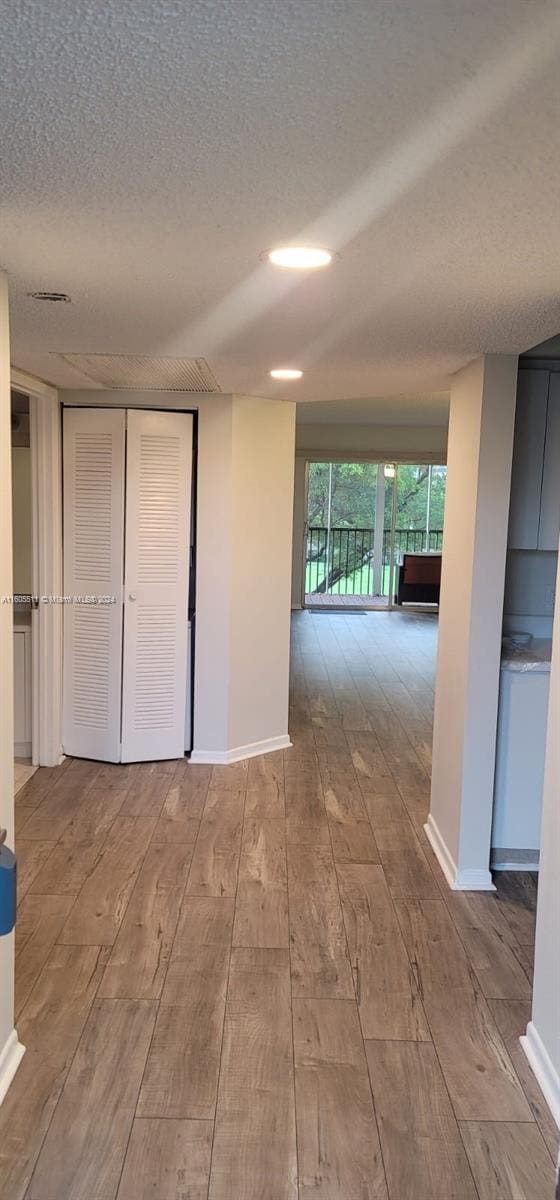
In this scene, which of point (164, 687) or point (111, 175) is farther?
point (164, 687)

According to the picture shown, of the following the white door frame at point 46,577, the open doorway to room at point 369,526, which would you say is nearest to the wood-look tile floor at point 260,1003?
the white door frame at point 46,577

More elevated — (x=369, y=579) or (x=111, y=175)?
(x=111, y=175)

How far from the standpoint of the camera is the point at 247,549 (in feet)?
15.9

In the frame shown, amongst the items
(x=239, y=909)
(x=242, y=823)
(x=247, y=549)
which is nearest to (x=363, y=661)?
(x=247, y=549)

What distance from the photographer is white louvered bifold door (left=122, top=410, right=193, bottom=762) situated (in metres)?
4.61

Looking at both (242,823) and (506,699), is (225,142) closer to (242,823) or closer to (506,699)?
(506,699)

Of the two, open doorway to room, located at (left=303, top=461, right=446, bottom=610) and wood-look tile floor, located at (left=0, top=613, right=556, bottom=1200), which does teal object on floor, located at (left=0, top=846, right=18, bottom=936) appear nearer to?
wood-look tile floor, located at (left=0, top=613, right=556, bottom=1200)

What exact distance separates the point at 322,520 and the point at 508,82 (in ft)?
35.2

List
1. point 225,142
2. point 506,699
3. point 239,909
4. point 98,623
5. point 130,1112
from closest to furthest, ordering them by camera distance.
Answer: point 225,142 < point 130,1112 < point 239,909 < point 506,699 < point 98,623

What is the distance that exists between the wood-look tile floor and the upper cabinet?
1497 mm

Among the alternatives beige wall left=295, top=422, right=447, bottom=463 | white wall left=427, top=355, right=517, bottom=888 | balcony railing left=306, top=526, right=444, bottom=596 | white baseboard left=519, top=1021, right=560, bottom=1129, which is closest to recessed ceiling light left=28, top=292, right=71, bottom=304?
white wall left=427, top=355, right=517, bottom=888

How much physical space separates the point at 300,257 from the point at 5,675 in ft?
4.16

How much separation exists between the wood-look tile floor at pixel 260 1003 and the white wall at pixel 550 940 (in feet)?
0.21

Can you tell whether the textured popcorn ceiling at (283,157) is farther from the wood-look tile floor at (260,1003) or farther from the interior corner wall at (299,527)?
the interior corner wall at (299,527)
